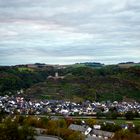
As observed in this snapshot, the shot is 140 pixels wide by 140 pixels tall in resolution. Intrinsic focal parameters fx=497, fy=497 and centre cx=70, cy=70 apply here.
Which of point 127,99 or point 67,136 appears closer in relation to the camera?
point 67,136

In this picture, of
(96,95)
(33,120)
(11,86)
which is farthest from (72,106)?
(33,120)

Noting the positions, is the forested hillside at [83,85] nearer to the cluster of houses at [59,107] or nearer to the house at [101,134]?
the cluster of houses at [59,107]

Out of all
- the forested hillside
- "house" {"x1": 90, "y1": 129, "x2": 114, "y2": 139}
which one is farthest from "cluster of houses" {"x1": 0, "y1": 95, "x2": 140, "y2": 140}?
"house" {"x1": 90, "y1": 129, "x2": 114, "y2": 139}

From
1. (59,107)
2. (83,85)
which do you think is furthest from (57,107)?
(83,85)

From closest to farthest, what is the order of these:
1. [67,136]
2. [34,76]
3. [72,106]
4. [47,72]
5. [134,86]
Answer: [67,136] → [72,106] → [134,86] → [34,76] → [47,72]

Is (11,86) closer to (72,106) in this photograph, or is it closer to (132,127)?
(72,106)

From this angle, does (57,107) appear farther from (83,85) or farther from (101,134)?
(101,134)
